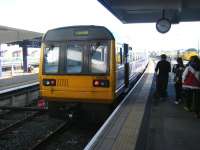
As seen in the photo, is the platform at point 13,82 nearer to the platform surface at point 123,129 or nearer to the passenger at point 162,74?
the passenger at point 162,74

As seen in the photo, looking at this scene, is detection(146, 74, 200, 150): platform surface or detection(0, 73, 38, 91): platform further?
detection(0, 73, 38, 91): platform

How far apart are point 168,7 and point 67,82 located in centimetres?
787

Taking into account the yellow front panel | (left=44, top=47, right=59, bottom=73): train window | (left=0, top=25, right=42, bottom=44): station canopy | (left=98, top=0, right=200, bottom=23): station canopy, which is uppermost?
(left=98, top=0, right=200, bottom=23): station canopy

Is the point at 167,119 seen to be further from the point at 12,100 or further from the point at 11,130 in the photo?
the point at 12,100

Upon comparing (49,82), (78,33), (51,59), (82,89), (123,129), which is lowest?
(123,129)

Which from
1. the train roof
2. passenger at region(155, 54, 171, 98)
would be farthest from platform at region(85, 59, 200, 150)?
the train roof

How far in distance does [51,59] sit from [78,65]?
2.73 feet

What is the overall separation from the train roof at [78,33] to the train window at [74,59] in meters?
0.27

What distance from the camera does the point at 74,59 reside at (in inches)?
436

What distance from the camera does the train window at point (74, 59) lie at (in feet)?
36.2

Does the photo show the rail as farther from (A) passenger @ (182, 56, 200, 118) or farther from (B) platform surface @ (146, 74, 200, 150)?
(A) passenger @ (182, 56, 200, 118)

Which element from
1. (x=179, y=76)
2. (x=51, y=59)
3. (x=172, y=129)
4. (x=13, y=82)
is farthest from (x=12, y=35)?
(x=172, y=129)

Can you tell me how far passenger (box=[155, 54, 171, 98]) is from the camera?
46.4 feet

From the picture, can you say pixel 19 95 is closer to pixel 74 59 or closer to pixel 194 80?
pixel 74 59
